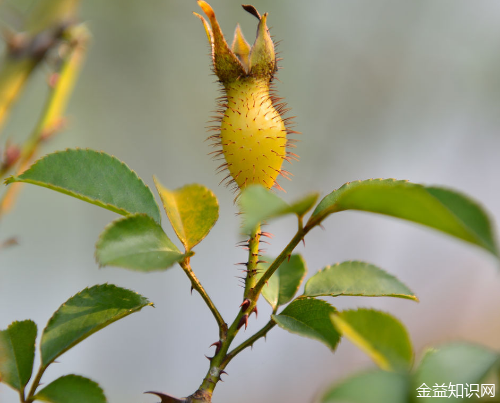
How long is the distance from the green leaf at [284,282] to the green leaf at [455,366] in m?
0.27

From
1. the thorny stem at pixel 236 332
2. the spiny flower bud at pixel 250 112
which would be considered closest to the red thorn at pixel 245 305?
the thorny stem at pixel 236 332

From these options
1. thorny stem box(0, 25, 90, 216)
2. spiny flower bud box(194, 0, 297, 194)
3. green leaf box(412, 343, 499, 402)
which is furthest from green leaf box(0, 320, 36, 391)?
thorny stem box(0, 25, 90, 216)

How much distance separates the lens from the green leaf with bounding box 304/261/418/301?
1.52 feet

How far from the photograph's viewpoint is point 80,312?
460mm

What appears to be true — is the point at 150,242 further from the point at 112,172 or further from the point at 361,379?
the point at 361,379

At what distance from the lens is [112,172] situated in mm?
477

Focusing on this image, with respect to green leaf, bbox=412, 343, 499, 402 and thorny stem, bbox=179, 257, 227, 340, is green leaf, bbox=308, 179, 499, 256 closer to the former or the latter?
green leaf, bbox=412, 343, 499, 402

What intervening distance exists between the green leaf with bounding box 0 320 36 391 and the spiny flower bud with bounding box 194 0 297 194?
0.27 meters

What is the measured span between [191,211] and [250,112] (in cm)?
12

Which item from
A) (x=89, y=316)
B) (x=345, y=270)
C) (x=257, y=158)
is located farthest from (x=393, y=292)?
(x=89, y=316)

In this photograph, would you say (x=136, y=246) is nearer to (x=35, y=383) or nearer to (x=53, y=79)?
(x=35, y=383)

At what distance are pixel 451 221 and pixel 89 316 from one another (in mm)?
346

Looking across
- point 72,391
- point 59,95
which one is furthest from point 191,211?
point 59,95

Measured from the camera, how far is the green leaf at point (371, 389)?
0.25 m
